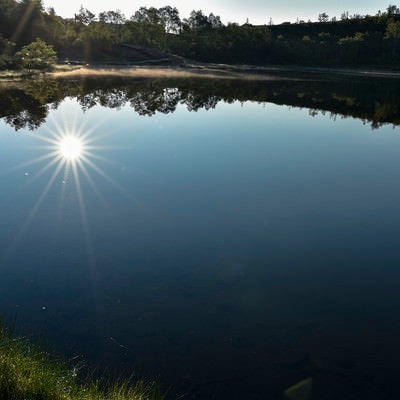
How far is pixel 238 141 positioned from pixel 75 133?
1366cm

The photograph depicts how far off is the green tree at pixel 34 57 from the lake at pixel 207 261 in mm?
59863

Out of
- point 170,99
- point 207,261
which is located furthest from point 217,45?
point 207,261

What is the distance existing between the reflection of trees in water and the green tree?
21.3 metres

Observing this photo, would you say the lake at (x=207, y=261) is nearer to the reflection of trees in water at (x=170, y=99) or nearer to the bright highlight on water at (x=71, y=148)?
the bright highlight on water at (x=71, y=148)

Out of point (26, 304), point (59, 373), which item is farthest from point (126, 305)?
point (59, 373)

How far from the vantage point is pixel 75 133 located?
1235 inches

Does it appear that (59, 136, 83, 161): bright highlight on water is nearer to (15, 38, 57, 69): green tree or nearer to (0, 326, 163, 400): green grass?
(0, 326, 163, 400): green grass

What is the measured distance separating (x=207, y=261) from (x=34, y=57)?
277 feet

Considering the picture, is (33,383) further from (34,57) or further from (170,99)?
(34,57)

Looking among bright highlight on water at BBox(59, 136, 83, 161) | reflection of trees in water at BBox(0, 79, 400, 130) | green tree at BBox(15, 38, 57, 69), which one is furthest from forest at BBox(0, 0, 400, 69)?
bright highlight on water at BBox(59, 136, 83, 161)

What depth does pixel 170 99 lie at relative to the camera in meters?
53.6

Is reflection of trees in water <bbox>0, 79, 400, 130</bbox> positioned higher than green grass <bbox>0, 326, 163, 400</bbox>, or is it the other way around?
reflection of trees in water <bbox>0, 79, 400, 130</bbox>

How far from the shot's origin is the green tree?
259 feet

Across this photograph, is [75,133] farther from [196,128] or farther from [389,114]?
[389,114]
